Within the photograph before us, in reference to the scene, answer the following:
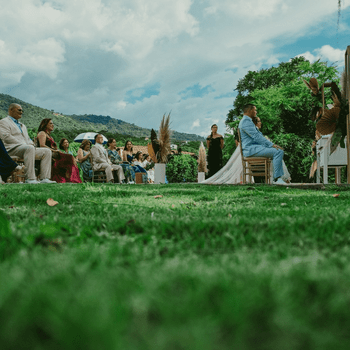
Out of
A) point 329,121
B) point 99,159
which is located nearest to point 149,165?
point 99,159

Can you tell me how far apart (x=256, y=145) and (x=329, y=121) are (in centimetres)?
245

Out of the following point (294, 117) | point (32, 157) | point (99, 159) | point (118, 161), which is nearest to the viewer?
point (32, 157)

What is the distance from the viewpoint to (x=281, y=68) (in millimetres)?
32344

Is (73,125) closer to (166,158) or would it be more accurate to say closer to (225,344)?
(166,158)

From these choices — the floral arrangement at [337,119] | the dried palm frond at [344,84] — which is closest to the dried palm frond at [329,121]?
the floral arrangement at [337,119]

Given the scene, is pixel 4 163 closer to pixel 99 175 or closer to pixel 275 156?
pixel 99 175

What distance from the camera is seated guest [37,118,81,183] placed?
8773 millimetres

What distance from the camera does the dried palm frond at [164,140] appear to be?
34.3ft

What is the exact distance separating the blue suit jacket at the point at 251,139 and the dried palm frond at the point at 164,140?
9.29ft

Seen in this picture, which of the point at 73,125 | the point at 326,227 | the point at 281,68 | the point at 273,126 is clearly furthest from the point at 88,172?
the point at 73,125

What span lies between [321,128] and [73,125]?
40.4 m

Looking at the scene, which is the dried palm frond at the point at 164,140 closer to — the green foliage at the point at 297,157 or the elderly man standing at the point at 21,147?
the elderly man standing at the point at 21,147

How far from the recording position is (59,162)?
920 centimetres

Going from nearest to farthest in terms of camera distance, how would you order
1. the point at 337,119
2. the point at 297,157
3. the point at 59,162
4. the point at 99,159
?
the point at 337,119 < the point at 59,162 < the point at 99,159 < the point at 297,157
